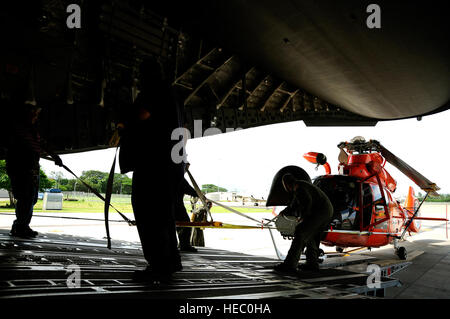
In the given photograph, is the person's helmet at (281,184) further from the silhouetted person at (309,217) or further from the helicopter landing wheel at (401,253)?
the helicopter landing wheel at (401,253)

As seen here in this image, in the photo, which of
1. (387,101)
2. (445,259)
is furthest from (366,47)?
(445,259)

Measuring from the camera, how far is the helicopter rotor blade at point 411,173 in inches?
290

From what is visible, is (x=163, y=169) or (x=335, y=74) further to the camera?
(x=335, y=74)

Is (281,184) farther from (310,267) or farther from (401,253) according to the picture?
(401,253)

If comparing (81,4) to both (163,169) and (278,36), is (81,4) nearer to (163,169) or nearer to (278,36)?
(278,36)

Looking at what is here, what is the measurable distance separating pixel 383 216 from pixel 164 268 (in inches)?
268

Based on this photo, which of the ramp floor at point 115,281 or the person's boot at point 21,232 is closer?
the ramp floor at point 115,281

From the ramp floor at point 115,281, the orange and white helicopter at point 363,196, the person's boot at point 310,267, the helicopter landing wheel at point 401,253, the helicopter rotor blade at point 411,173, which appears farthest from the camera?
the helicopter landing wheel at point 401,253

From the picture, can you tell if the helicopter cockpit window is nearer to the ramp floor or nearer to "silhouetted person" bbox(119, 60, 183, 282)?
the ramp floor

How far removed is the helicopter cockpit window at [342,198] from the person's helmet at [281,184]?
155cm

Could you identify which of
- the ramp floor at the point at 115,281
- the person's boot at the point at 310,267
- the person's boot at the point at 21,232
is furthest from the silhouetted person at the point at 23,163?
the person's boot at the point at 310,267

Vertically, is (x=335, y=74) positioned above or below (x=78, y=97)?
above

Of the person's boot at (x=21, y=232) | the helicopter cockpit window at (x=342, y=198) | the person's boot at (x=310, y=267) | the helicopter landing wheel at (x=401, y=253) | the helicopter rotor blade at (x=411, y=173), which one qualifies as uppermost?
the helicopter rotor blade at (x=411, y=173)

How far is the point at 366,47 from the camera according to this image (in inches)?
232
